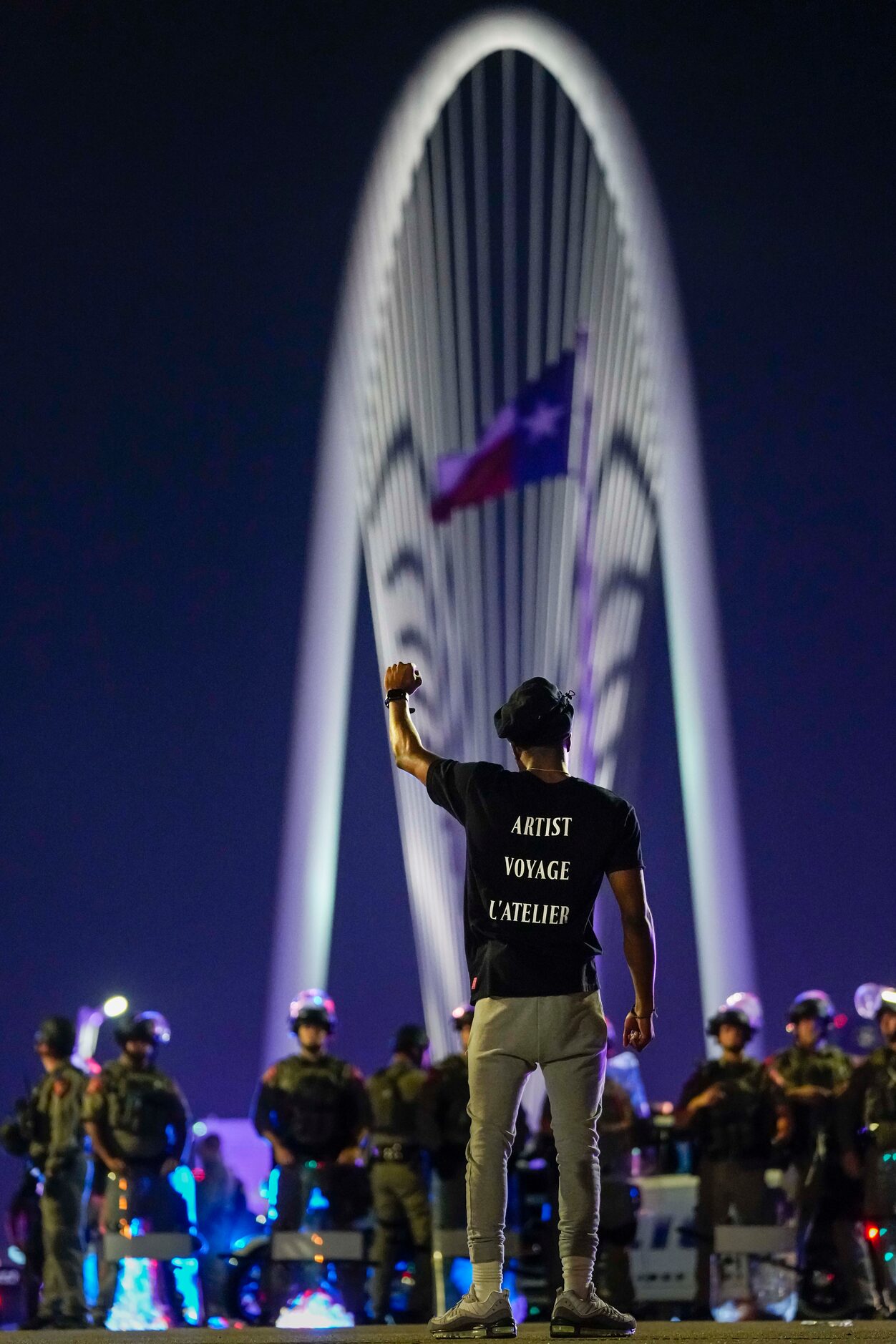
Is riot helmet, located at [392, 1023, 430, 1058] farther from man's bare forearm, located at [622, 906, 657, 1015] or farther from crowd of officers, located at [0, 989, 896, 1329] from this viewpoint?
man's bare forearm, located at [622, 906, 657, 1015]

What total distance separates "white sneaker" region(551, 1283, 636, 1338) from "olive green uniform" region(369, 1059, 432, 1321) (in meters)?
6.87

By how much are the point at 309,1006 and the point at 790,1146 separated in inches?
141

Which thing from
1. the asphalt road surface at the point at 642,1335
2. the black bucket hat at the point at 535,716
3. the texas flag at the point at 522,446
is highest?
the texas flag at the point at 522,446

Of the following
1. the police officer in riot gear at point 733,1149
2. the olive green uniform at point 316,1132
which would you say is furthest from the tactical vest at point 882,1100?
the olive green uniform at point 316,1132

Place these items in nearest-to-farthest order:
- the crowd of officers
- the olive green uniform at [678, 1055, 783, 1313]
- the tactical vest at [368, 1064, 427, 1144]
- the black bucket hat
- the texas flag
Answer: the black bucket hat, the crowd of officers, the olive green uniform at [678, 1055, 783, 1313], the tactical vest at [368, 1064, 427, 1144], the texas flag

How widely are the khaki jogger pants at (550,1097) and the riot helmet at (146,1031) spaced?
280 inches

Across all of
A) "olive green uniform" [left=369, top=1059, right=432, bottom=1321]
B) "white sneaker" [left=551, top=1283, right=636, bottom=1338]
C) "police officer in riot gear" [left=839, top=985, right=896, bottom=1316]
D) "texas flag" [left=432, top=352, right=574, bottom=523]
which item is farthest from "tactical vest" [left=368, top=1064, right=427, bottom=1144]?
"texas flag" [left=432, top=352, right=574, bottom=523]

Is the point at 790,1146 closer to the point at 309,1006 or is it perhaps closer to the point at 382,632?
the point at 309,1006

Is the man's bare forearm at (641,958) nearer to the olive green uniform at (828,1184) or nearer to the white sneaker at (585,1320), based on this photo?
the white sneaker at (585,1320)

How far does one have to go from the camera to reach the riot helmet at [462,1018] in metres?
13.5

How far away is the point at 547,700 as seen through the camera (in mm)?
6398

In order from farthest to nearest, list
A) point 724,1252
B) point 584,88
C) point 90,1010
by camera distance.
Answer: point 584,88
point 90,1010
point 724,1252

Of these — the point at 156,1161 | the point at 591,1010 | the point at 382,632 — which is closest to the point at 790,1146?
the point at 156,1161

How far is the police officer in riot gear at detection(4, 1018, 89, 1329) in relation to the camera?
1195cm
